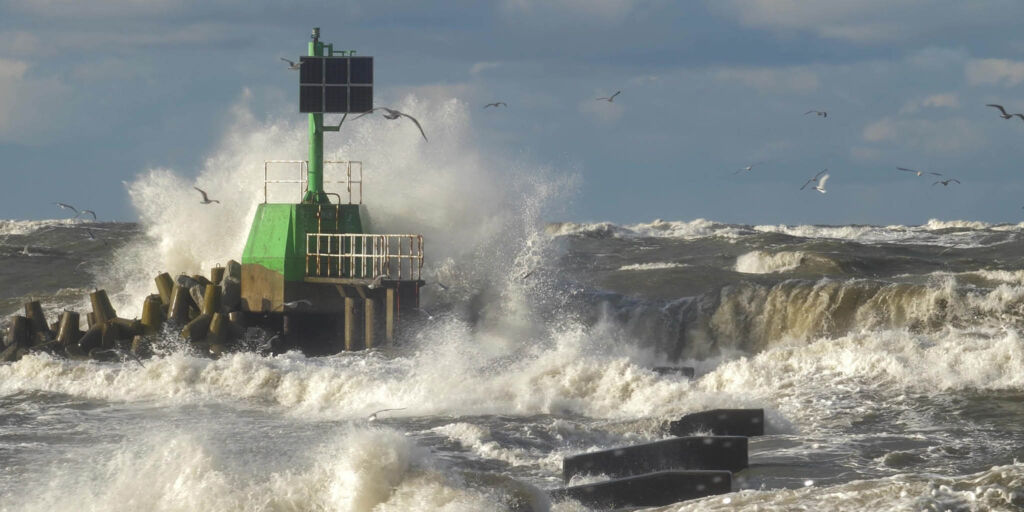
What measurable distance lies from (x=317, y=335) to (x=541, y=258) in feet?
18.8

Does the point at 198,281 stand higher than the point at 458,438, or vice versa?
the point at 198,281

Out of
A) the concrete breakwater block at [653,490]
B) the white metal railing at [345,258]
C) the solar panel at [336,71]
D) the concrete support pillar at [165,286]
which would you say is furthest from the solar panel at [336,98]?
the concrete breakwater block at [653,490]

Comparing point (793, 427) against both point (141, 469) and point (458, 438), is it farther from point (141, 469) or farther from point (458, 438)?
point (141, 469)

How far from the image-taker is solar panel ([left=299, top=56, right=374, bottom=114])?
80.3 ft

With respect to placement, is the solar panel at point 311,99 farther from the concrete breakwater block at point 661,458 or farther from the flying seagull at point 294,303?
the concrete breakwater block at point 661,458

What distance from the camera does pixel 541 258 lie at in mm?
28016

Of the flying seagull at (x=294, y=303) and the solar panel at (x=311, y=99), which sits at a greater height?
the solar panel at (x=311, y=99)

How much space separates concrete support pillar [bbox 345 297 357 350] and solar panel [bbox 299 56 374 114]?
356 centimetres

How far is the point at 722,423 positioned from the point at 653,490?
3.31 meters

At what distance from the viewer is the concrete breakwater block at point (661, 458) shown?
11.9 metres

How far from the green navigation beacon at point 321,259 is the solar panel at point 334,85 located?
2 cm

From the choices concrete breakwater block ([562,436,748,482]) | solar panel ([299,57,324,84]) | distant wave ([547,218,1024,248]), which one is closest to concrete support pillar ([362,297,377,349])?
solar panel ([299,57,324,84])

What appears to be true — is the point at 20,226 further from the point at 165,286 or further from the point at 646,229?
the point at 165,286

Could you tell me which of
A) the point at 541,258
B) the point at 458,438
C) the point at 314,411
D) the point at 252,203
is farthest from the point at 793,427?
the point at 252,203
